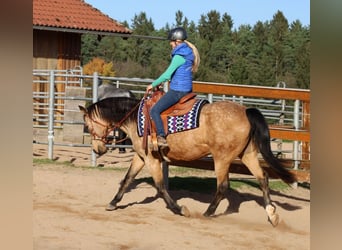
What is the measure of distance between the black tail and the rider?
777mm

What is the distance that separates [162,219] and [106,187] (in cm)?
215

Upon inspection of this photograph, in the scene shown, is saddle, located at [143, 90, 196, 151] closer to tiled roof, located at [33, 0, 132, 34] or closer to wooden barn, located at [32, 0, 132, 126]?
wooden barn, located at [32, 0, 132, 126]

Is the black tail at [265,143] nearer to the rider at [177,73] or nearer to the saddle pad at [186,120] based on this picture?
the saddle pad at [186,120]

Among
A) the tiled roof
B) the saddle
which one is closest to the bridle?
the saddle

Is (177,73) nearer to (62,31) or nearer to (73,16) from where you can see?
(62,31)

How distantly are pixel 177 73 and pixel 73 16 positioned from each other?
550 inches

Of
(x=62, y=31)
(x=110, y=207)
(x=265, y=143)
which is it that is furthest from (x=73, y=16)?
(x=265, y=143)

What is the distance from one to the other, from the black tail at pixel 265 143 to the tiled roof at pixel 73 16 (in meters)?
13.0

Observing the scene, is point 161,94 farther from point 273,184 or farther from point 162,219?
point 273,184

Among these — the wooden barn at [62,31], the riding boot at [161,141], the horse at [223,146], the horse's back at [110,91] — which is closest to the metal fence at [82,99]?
the horse's back at [110,91]

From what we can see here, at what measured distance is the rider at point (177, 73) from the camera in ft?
20.7
